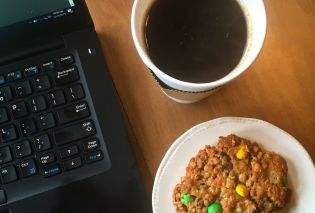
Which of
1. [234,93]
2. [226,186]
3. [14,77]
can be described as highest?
[14,77]

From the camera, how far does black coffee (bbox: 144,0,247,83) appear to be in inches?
20.2

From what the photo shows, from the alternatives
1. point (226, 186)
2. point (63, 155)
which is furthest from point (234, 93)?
point (63, 155)

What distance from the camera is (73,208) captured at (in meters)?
0.56

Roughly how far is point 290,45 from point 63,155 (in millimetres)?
347

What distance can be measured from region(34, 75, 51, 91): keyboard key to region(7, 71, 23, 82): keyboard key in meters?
0.02

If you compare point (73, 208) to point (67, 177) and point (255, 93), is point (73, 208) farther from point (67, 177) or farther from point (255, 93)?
point (255, 93)

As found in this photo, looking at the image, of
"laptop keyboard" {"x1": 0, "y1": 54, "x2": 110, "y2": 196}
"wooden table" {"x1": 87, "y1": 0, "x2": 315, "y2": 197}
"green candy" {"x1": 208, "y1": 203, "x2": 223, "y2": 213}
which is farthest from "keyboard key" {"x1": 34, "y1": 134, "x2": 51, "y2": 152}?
"green candy" {"x1": 208, "y1": 203, "x2": 223, "y2": 213}

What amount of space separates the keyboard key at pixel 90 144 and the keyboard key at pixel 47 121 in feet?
0.16

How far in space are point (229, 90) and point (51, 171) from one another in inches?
10.3

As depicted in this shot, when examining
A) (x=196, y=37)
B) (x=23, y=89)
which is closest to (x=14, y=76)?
(x=23, y=89)

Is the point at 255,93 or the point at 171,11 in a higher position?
the point at 171,11

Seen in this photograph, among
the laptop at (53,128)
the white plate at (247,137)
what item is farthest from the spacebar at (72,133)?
the white plate at (247,137)

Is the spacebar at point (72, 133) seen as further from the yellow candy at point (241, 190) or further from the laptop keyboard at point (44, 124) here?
the yellow candy at point (241, 190)

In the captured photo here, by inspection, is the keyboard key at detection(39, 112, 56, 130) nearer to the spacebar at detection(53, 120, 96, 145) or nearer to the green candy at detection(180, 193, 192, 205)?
the spacebar at detection(53, 120, 96, 145)
